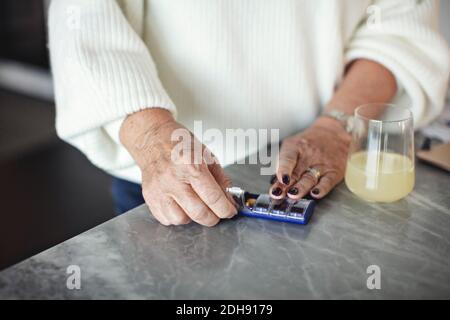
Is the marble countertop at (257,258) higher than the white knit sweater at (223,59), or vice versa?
the white knit sweater at (223,59)

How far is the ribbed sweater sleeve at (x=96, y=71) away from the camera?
86 centimetres

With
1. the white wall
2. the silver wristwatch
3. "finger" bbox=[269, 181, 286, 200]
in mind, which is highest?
the white wall

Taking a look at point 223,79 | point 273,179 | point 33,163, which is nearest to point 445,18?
point 223,79

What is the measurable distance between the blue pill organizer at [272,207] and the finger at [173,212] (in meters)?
0.08

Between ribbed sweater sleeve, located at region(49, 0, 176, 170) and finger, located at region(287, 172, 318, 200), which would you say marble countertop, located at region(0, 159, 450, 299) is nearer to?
finger, located at region(287, 172, 318, 200)

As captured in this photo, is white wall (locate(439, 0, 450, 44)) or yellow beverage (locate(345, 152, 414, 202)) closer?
yellow beverage (locate(345, 152, 414, 202))

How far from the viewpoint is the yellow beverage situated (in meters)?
0.79

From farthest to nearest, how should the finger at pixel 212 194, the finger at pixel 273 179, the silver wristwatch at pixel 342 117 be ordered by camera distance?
the silver wristwatch at pixel 342 117 → the finger at pixel 273 179 → the finger at pixel 212 194

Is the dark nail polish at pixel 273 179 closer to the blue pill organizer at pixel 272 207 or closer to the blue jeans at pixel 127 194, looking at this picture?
the blue pill organizer at pixel 272 207

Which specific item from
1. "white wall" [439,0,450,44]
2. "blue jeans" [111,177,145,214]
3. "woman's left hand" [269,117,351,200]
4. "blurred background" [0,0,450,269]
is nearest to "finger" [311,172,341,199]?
"woman's left hand" [269,117,351,200]

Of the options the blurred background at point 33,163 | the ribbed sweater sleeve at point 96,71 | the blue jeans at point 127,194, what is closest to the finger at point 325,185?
the ribbed sweater sleeve at point 96,71

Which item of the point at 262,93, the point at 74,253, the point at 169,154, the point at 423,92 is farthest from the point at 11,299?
the point at 423,92

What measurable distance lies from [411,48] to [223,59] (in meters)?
0.37

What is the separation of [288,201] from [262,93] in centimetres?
30
